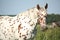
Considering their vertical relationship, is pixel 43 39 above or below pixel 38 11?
below

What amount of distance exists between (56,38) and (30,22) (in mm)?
1412

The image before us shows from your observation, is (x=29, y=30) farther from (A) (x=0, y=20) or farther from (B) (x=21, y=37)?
(A) (x=0, y=20)

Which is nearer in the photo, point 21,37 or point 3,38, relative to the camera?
point 21,37

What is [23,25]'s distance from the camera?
2.76m

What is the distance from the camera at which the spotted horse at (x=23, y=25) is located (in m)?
2.70

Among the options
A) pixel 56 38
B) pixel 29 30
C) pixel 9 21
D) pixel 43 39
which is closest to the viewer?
pixel 29 30

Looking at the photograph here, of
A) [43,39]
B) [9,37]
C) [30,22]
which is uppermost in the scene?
[30,22]

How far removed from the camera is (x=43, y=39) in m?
4.36

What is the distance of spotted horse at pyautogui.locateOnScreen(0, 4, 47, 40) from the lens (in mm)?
2703

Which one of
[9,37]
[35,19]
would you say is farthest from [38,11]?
[9,37]

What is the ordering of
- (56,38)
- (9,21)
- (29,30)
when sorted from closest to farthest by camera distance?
(29,30) → (9,21) → (56,38)

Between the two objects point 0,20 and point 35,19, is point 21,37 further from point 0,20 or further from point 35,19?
point 0,20

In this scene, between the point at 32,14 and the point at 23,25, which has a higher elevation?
the point at 32,14

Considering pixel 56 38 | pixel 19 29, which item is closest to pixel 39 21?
pixel 19 29
